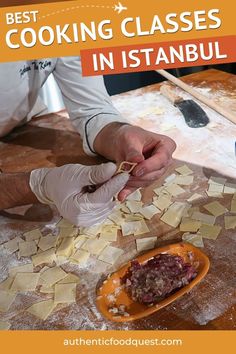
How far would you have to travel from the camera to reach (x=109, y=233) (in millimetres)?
988

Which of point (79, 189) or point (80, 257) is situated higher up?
point (79, 189)

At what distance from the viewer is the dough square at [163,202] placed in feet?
3.44

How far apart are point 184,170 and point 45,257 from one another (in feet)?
1.61

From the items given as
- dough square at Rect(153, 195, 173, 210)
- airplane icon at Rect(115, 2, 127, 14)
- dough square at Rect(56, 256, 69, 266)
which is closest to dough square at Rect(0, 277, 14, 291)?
dough square at Rect(56, 256, 69, 266)

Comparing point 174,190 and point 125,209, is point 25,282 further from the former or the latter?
point 174,190

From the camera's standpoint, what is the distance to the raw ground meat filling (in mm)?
794

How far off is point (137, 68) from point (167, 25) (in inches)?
6.3

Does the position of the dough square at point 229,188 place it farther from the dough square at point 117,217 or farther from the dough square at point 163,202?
the dough square at point 117,217

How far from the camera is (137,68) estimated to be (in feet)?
4.06

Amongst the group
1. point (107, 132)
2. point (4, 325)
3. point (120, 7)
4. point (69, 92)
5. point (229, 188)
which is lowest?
point (4, 325)

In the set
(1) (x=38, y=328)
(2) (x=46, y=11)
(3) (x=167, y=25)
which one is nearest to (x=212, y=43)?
(3) (x=167, y=25)

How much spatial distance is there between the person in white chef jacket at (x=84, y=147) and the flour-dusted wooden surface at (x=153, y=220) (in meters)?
0.07

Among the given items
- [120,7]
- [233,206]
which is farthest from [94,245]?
[120,7]

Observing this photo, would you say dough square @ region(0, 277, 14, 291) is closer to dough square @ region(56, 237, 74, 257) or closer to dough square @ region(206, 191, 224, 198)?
dough square @ region(56, 237, 74, 257)
